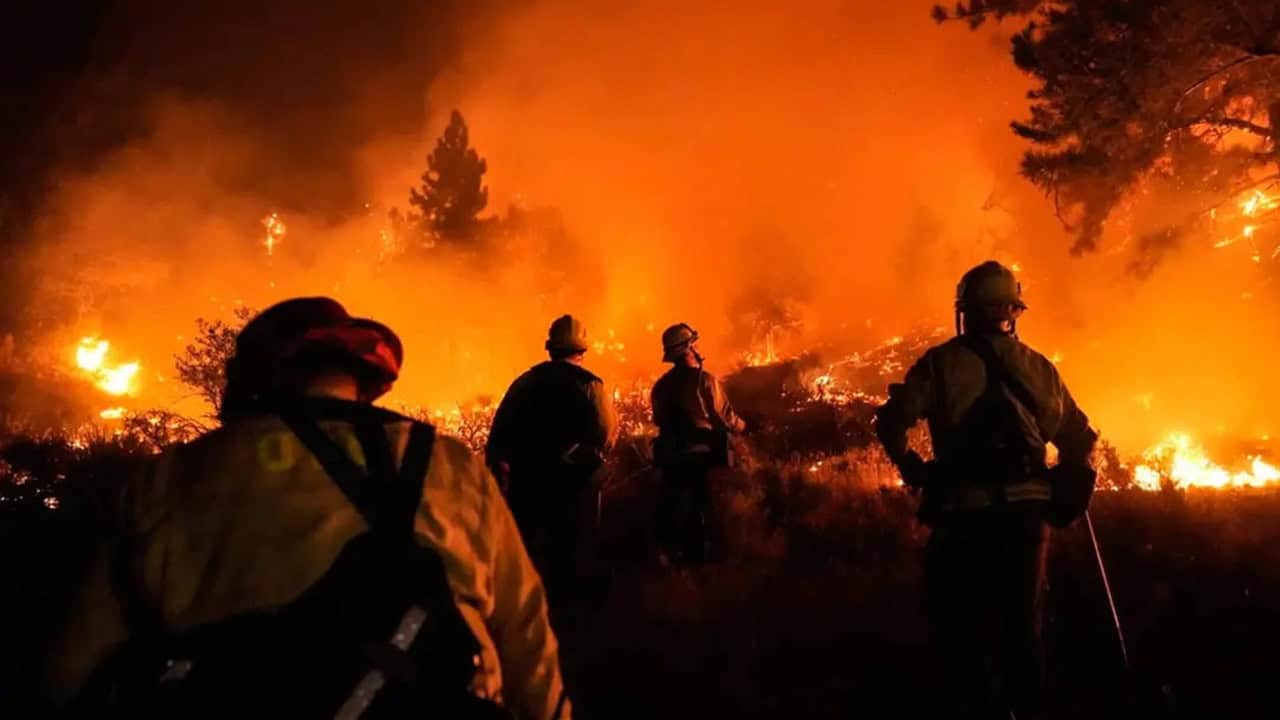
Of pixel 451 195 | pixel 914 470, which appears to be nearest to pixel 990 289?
pixel 914 470

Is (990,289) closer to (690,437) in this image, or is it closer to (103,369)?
(690,437)

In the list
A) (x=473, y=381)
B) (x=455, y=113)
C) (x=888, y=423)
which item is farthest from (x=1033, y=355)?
(x=455, y=113)

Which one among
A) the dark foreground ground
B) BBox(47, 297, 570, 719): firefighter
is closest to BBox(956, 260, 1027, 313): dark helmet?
the dark foreground ground

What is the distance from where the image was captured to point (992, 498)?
3.43 meters

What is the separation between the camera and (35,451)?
31.9ft

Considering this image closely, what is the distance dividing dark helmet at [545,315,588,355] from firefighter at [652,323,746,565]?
3.97 ft

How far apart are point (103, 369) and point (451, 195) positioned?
23.4 m

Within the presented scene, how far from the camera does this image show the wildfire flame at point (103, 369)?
140ft

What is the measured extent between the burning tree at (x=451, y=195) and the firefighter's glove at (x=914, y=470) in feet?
153

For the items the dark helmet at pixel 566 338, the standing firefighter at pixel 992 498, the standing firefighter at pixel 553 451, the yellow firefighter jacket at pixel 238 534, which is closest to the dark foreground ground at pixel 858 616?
the standing firefighter at pixel 553 451

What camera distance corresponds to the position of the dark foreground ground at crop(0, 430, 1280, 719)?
4164mm

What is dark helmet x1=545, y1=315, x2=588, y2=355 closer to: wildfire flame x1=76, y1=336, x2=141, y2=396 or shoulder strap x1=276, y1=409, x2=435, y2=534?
shoulder strap x1=276, y1=409, x2=435, y2=534

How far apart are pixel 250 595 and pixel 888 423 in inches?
122

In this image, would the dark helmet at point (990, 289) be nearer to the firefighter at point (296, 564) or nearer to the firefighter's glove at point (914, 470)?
the firefighter's glove at point (914, 470)
